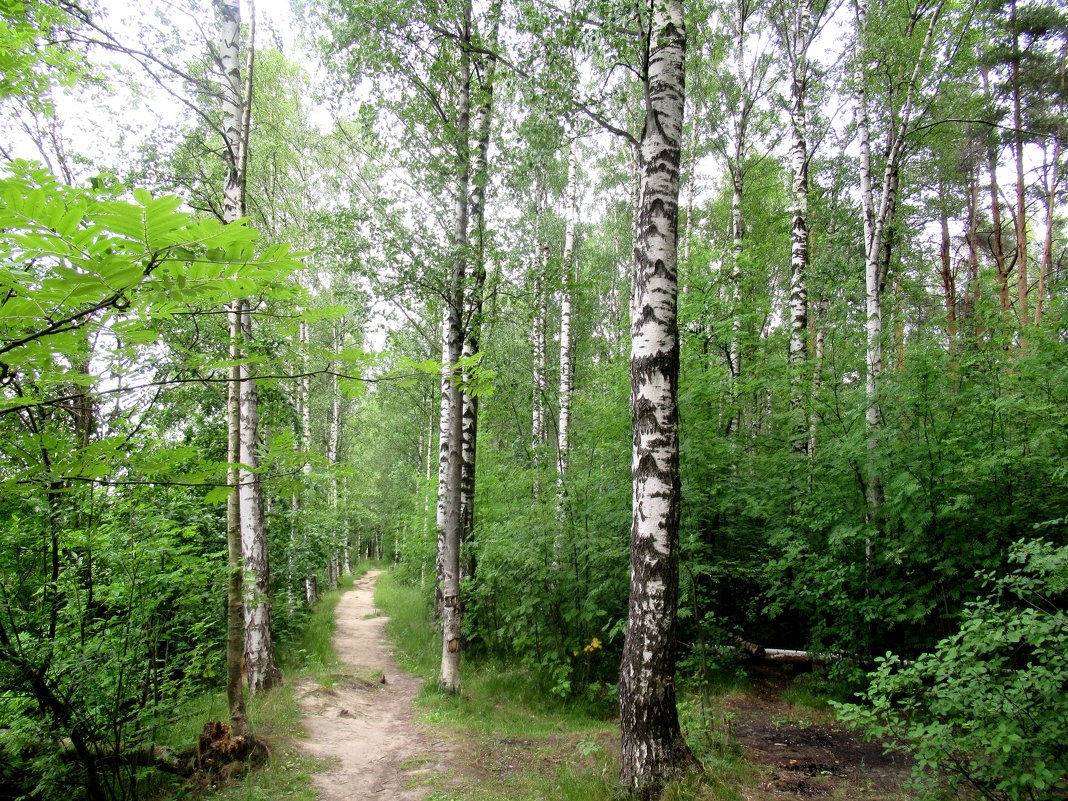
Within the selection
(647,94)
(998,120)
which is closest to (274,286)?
(647,94)

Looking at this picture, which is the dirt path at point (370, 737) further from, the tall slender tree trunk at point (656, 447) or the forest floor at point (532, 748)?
the tall slender tree trunk at point (656, 447)

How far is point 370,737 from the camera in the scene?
19.4 ft

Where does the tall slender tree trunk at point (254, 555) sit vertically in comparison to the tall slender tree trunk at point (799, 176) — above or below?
A: below

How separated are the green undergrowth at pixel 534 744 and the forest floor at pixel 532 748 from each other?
1 cm

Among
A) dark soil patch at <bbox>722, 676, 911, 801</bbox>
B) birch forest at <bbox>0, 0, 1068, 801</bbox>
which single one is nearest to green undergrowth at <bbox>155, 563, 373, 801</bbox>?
birch forest at <bbox>0, 0, 1068, 801</bbox>

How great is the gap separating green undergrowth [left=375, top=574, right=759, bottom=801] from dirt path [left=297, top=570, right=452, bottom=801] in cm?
25

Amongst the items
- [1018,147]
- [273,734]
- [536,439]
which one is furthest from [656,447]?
[1018,147]

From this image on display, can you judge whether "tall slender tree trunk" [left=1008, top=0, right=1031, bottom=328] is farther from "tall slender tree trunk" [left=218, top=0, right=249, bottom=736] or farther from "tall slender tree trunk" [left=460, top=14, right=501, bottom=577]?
"tall slender tree trunk" [left=218, top=0, right=249, bottom=736]

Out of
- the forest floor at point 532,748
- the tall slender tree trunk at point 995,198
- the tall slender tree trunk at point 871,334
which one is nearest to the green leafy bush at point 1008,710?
the forest floor at point 532,748

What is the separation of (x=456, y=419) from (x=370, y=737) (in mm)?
3978

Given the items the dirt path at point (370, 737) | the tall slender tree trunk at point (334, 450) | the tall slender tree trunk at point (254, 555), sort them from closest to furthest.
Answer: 1. the dirt path at point (370, 737)
2. the tall slender tree trunk at point (254, 555)
3. the tall slender tree trunk at point (334, 450)

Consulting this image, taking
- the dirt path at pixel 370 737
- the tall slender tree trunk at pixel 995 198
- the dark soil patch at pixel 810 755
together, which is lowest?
the dirt path at pixel 370 737

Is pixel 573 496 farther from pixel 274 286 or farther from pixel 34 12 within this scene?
pixel 34 12

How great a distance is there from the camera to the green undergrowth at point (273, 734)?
13.6 ft
